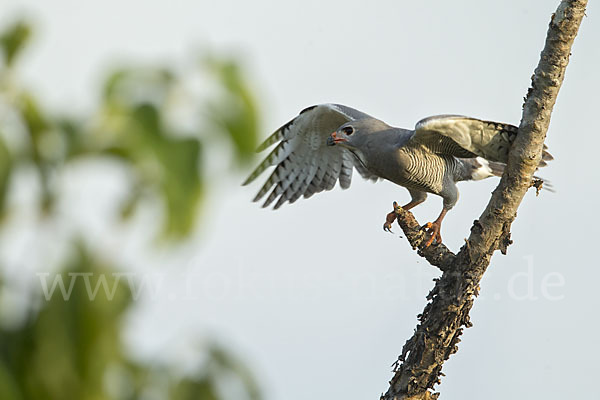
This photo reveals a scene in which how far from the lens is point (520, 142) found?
17.8 ft

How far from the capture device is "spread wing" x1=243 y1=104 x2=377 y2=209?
28.5 feet

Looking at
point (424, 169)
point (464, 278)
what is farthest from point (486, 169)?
point (464, 278)

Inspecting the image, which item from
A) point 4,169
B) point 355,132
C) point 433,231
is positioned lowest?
point 4,169

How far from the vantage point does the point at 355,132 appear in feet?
25.4

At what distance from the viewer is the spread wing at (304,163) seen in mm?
8672

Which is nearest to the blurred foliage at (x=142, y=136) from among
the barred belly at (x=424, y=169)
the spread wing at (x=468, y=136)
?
the spread wing at (x=468, y=136)

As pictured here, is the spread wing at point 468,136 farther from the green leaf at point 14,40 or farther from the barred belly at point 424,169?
the green leaf at point 14,40

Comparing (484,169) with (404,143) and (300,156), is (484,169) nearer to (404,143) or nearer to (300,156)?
(404,143)

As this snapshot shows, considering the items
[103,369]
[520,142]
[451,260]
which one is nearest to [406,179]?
[451,260]

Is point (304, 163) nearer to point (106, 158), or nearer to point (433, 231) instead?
point (433, 231)

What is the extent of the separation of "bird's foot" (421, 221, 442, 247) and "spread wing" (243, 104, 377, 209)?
205cm

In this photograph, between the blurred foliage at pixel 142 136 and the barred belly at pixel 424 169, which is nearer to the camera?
the blurred foliage at pixel 142 136

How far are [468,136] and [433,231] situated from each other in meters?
0.81

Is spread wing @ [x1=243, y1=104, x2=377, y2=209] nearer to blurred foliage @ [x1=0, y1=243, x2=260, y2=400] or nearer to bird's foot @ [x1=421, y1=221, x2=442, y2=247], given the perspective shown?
bird's foot @ [x1=421, y1=221, x2=442, y2=247]
